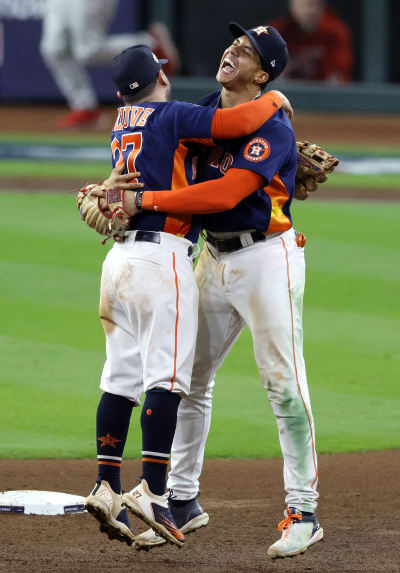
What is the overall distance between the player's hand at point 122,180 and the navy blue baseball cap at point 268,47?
693 millimetres

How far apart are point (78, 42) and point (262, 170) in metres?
14.8

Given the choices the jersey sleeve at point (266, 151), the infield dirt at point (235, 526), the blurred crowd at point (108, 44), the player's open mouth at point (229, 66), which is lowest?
the blurred crowd at point (108, 44)

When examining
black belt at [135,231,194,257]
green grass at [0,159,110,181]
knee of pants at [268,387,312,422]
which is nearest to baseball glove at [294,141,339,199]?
black belt at [135,231,194,257]

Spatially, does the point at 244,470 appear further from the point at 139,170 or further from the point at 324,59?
the point at 324,59

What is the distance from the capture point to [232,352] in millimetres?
8492

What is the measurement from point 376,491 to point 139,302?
1823mm

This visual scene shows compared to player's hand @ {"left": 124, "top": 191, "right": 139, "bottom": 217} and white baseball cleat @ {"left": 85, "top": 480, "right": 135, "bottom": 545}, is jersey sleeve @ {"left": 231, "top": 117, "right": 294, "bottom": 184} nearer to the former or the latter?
player's hand @ {"left": 124, "top": 191, "right": 139, "bottom": 217}

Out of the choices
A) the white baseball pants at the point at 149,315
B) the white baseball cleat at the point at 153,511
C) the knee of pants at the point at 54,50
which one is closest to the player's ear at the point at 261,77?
the white baseball pants at the point at 149,315

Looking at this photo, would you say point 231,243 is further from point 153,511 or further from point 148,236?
point 153,511

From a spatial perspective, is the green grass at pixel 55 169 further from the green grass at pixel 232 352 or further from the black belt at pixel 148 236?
the black belt at pixel 148 236

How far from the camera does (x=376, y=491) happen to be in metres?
5.82

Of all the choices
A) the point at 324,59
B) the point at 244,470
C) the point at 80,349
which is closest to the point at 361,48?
the point at 324,59

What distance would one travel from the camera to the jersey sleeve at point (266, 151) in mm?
4723

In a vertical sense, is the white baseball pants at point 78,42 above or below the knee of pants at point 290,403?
below
